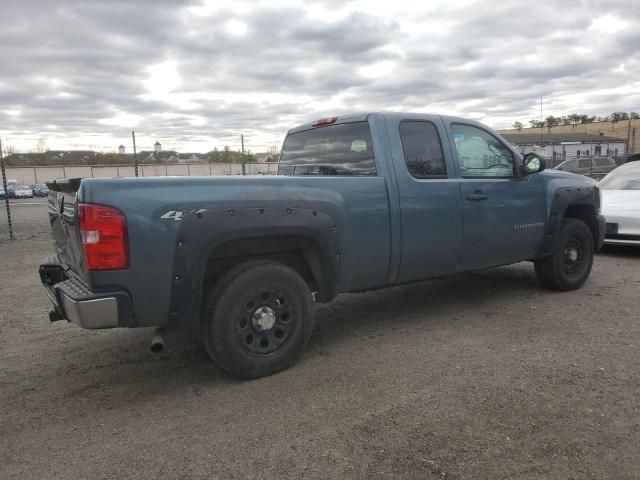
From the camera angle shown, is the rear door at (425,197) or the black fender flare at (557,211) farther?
the black fender flare at (557,211)

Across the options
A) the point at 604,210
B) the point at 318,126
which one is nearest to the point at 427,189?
the point at 318,126

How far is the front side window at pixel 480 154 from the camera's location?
4875 millimetres

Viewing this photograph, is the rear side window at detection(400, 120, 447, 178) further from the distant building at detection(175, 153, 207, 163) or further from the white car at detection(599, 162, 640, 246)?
the distant building at detection(175, 153, 207, 163)

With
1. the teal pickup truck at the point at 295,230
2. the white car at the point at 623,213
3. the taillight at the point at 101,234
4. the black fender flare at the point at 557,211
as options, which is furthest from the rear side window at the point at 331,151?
the white car at the point at 623,213

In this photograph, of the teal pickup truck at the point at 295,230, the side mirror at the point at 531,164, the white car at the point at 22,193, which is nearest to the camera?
the teal pickup truck at the point at 295,230

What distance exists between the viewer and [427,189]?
4430 mm

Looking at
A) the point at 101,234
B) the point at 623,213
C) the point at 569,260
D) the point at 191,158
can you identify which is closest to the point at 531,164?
the point at 569,260

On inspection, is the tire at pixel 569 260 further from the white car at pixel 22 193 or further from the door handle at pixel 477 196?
the white car at pixel 22 193

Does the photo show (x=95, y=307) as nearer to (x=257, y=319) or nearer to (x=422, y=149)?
(x=257, y=319)

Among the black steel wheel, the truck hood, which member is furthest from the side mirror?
the black steel wheel

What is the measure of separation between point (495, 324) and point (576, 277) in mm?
1828

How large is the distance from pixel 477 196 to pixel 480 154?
54 cm

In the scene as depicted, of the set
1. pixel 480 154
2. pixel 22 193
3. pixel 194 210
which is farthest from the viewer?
pixel 22 193

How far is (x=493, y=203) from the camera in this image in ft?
16.2
